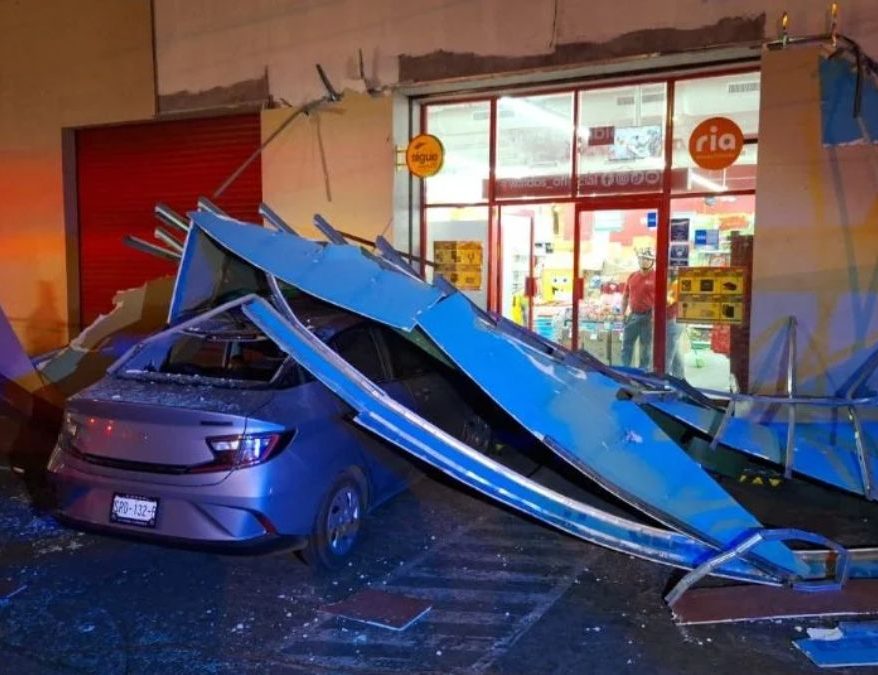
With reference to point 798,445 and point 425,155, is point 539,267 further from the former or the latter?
point 798,445

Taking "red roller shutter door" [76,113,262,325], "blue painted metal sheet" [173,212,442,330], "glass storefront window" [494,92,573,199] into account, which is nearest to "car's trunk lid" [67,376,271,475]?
"blue painted metal sheet" [173,212,442,330]

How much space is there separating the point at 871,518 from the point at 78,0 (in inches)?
526

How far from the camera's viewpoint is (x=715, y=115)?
913cm

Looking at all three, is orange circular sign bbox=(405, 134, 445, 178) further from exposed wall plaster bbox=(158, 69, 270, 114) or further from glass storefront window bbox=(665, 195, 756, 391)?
glass storefront window bbox=(665, 195, 756, 391)

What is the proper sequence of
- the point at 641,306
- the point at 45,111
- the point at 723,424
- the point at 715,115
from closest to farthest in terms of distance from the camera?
1. the point at 723,424
2. the point at 715,115
3. the point at 641,306
4. the point at 45,111

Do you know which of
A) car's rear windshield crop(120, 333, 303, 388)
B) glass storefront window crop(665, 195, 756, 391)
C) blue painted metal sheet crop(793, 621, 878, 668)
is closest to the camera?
blue painted metal sheet crop(793, 621, 878, 668)

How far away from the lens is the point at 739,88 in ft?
29.6

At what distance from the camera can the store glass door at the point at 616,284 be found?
9.70 metres

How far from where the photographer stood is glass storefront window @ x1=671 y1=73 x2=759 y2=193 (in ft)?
29.3

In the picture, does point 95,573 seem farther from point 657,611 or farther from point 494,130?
point 494,130

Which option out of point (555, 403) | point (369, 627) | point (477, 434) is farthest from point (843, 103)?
point (369, 627)

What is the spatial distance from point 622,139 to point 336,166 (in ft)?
12.5

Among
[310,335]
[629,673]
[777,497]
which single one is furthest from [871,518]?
[310,335]

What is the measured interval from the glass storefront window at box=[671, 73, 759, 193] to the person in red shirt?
0.97 m
